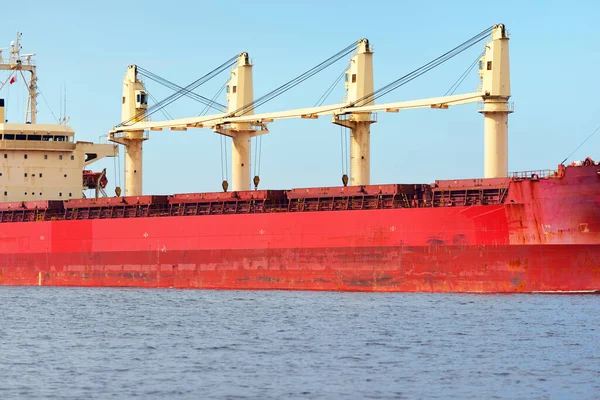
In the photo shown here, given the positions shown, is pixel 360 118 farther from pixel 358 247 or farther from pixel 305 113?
pixel 358 247

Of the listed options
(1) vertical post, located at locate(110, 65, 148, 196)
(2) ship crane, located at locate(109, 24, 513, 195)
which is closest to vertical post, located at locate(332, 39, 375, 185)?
(2) ship crane, located at locate(109, 24, 513, 195)

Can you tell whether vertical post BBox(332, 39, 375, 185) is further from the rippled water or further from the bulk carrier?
the rippled water

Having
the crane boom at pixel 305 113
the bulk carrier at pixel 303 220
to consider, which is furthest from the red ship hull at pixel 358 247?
the crane boom at pixel 305 113

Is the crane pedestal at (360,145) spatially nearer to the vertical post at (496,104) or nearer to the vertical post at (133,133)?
the vertical post at (496,104)

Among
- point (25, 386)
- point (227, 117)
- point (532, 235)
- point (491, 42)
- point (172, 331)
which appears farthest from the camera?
point (227, 117)

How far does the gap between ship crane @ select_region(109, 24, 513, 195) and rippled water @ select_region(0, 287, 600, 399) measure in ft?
18.2

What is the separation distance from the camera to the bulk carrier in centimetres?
2816

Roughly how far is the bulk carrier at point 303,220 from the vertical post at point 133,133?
0.06 m

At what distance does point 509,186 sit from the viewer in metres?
28.6

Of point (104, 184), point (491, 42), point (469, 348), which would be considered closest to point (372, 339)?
point (469, 348)

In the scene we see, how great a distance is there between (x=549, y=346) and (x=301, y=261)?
41.6 ft

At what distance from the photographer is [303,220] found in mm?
32219

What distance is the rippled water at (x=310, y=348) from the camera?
1661 cm

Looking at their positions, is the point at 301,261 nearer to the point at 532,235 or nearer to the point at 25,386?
the point at 532,235
